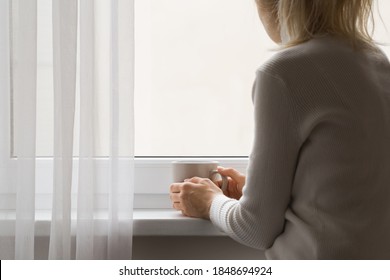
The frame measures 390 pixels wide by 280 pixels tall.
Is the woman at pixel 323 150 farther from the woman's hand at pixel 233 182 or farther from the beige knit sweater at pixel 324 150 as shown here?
the woman's hand at pixel 233 182

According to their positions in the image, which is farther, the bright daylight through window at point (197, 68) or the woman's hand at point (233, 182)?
the bright daylight through window at point (197, 68)

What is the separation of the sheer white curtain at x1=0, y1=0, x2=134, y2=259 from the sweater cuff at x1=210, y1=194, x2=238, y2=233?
0.18 m

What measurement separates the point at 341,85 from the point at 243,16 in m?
0.58

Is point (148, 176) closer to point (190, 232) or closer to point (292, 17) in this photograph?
point (190, 232)

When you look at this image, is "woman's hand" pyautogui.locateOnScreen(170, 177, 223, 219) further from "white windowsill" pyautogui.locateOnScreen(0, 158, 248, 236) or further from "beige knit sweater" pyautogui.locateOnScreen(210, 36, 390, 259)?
"beige knit sweater" pyautogui.locateOnScreen(210, 36, 390, 259)

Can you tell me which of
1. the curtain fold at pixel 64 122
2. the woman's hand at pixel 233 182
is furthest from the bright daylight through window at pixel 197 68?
the curtain fold at pixel 64 122

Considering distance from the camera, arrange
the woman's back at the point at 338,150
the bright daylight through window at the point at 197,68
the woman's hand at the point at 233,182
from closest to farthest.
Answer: the woman's back at the point at 338,150 → the woman's hand at the point at 233,182 → the bright daylight through window at the point at 197,68

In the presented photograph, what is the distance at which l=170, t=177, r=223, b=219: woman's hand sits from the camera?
126 cm

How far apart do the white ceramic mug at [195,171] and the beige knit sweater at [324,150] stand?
269mm

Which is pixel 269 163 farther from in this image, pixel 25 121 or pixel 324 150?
pixel 25 121

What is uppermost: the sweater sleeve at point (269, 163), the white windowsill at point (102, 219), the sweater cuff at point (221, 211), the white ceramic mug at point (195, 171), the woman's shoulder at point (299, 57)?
the woman's shoulder at point (299, 57)

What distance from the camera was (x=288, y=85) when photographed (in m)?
1.02

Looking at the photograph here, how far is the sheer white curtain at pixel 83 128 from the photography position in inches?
48.6

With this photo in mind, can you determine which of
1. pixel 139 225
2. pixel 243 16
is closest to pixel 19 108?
pixel 139 225
